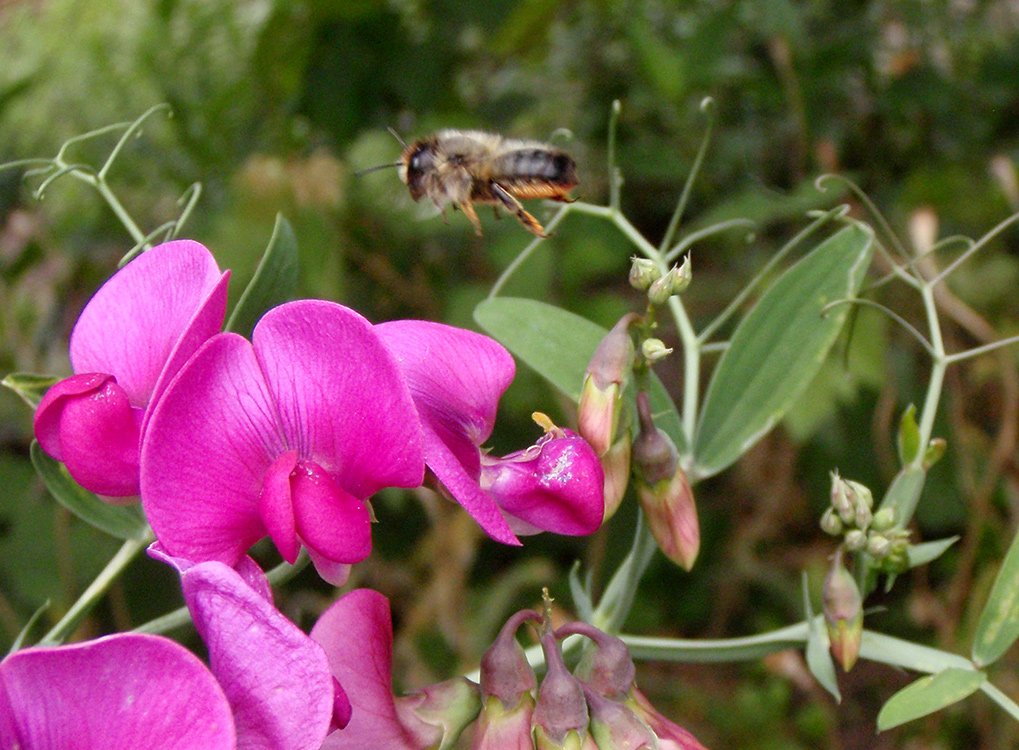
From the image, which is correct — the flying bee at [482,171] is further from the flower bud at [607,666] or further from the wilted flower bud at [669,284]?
the flower bud at [607,666]

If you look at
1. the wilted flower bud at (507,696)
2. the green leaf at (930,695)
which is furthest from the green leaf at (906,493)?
the wilted flower bud at (507,696)

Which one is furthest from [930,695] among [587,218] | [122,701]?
[587,218]

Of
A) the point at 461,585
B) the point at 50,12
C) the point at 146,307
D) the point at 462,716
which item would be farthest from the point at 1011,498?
the point at 50,12

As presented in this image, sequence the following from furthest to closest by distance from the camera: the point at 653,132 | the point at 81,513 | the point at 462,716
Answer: the point at 653,132 → the point at 81,513 → the point at 462,716

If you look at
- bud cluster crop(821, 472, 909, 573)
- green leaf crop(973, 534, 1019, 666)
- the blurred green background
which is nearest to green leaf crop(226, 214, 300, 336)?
bud cluster crop(821, 472, 909, 573)

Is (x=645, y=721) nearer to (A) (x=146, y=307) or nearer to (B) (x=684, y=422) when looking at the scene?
(B) (x=684, y=422)

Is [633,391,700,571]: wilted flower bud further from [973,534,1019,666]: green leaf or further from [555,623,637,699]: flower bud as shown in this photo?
[973,534,1019,666]: green leaf

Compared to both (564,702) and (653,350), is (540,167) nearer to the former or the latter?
(653,350)
